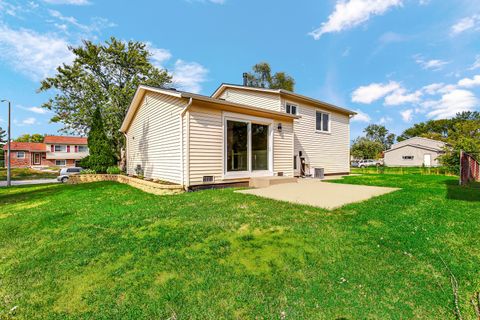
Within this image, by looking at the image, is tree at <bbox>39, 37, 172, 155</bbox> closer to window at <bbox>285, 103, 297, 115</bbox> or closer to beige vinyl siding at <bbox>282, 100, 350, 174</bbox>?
window at <bbox>285, 103, 297, 115</bbox>

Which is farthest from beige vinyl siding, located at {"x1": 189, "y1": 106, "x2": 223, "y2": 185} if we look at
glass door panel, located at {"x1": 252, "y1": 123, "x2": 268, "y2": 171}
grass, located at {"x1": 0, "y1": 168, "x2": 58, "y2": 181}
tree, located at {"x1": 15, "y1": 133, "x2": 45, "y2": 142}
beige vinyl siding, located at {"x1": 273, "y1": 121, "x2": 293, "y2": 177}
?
tree, located at {"x1": 15, "y1": 133, "x2": 45, "y2": 142}

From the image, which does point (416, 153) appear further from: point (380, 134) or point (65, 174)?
point (65, 174)

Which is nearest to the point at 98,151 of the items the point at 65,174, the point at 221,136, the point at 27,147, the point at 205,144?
the point at 65,174

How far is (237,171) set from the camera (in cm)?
817

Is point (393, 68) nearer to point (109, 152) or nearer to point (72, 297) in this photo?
point (109, 152)

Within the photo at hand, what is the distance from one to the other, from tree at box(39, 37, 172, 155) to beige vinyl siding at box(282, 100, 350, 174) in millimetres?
15488

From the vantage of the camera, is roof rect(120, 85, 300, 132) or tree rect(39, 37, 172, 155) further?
tree rect(39, 37, 172, 155)

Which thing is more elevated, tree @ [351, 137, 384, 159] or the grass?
tree @ [351, 137, 384, 159]

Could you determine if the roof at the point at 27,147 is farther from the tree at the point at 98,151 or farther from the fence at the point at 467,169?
the fence at the point at 467,169

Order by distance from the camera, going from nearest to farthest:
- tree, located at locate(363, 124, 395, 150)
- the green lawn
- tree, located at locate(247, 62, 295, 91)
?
the green lawn → tree, located at locate(247, 62, 295, 91) → tree, located at locate(363, 124, 395, 150)

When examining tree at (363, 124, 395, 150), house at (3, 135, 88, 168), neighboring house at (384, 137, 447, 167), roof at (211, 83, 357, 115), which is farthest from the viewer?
tree at (363, 124, 395, 150)

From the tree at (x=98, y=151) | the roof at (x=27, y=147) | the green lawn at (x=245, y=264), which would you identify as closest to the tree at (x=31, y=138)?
the roof at (x=27, y=147)

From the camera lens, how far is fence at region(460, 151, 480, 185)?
8.64 m

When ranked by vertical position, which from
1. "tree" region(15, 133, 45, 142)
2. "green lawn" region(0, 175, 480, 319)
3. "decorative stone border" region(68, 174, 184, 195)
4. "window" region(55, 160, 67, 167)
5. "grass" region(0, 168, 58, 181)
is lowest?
"grass" region(0, 168, 58, 181)
